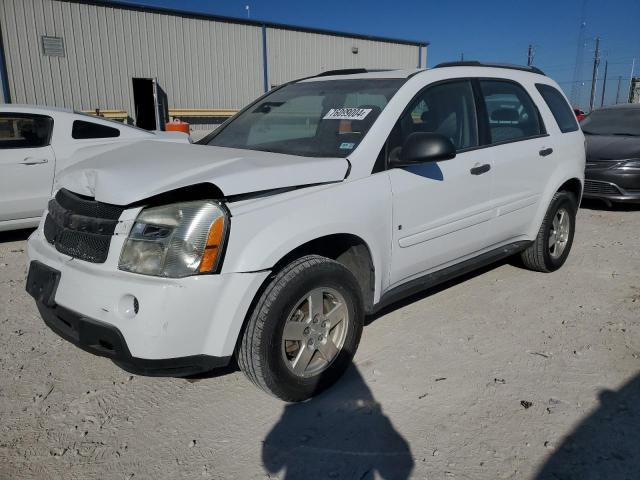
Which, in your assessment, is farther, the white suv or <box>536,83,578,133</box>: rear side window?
<box>536,83,578,133</box>: rear side window

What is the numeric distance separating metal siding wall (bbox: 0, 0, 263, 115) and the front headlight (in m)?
15.9

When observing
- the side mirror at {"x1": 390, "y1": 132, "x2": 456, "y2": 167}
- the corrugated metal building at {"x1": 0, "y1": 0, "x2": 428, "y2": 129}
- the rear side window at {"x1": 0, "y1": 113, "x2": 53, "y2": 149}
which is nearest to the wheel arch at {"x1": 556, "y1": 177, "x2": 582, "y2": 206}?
the side mirror at {"x1": 390, "y1": 132, "x2": 456, "y2": 167}

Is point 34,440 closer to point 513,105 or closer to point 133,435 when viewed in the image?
point 133,435

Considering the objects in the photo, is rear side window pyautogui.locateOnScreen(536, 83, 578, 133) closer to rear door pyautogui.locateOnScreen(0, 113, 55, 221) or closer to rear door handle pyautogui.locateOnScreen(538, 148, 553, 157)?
rear door handle pyautogui.locateOnScreen(538, 148, 553, 157)

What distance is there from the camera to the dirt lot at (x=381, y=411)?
2.37 m

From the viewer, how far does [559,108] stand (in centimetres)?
484

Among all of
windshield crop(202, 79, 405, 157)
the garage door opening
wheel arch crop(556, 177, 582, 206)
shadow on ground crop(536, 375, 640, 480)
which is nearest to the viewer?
shadow on ground crop(536, 375, 640, 480)

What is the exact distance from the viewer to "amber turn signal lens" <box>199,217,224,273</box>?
234 cm

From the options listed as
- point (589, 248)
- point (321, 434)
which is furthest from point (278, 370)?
point (589, 248)

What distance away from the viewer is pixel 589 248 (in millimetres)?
5949

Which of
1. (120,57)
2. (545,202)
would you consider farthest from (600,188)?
(120,57)

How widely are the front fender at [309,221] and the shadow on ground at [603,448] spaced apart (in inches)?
49.5

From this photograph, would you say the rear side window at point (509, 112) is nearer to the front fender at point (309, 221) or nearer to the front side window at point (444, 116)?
the front side window at point (444, 116)

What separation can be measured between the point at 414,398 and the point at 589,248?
403 centimetres
